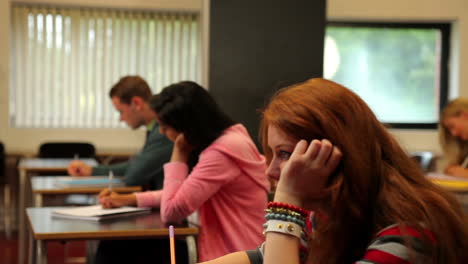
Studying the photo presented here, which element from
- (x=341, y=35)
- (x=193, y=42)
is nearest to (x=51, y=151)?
(x=193, y=42)

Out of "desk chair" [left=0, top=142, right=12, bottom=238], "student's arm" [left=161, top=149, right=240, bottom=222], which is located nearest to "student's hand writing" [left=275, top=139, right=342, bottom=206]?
"student's arm" [left=161, top=149, right=240, bottom=222]

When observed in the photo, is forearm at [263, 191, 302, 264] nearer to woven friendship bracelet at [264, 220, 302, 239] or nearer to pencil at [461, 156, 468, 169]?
woven friendship bracelet at [264, 220, 302, 239]

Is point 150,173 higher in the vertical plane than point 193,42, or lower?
lower

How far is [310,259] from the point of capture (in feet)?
3.82

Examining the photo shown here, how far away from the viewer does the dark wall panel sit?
3.24 m

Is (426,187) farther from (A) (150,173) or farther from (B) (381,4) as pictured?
(B) (381,4)

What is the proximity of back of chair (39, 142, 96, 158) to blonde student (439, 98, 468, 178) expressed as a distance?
3.29 meters

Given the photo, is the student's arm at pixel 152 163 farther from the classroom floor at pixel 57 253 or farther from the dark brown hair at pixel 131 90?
the classroom floor at pixel 57 253

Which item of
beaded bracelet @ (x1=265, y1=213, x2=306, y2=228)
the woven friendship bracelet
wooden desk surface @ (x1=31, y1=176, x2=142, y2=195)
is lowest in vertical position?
wooden desk surface @ (x1=31, y1=176, x2=142, y2=195)

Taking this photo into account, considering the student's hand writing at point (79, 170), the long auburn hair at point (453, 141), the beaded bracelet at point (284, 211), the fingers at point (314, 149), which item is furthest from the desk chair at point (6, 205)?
the fingers at point (314, 149)

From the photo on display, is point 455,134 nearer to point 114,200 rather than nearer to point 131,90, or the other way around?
point 131,90

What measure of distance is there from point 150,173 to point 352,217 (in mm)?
2338

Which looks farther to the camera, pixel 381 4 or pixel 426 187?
pixel 381 4

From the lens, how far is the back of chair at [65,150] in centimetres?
582
